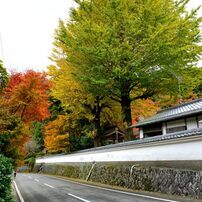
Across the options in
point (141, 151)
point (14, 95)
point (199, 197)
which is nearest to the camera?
point (199, 197)

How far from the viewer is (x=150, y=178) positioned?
13875 millimetres

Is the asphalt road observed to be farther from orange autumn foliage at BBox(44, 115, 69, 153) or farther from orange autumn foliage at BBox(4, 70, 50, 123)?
orange autumn foliage at BBox(44, 115, 69, 153)

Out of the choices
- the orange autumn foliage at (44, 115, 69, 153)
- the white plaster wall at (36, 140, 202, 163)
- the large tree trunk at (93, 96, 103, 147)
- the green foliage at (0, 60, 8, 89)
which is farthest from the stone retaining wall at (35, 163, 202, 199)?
the orange autumn foliage at (44, 115, 69, 153)

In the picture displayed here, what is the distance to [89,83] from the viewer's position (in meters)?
20.2

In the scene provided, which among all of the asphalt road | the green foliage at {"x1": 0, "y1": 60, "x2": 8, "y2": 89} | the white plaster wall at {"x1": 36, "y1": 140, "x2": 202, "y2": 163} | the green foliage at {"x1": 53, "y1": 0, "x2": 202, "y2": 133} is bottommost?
the asphalt road

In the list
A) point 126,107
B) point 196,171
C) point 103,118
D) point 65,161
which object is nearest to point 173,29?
point 126,107

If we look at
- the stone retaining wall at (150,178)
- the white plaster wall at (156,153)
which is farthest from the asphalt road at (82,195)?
the white plaster wall at (156,153)

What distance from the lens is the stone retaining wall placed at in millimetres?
11009

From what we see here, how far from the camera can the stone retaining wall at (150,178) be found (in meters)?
11.0

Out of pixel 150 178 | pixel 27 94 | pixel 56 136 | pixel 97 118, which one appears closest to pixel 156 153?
pixel 150 178

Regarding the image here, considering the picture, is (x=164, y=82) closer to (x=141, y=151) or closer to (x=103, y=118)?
(x=141, y=151)

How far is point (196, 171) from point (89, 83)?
35.2 feet

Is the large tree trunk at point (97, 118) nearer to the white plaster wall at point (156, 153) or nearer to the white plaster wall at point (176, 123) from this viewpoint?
the white plaster wall at point (156, 153)

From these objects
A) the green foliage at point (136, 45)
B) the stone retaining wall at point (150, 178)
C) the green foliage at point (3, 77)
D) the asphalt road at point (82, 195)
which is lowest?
the asphalt road at point (82, 195)
